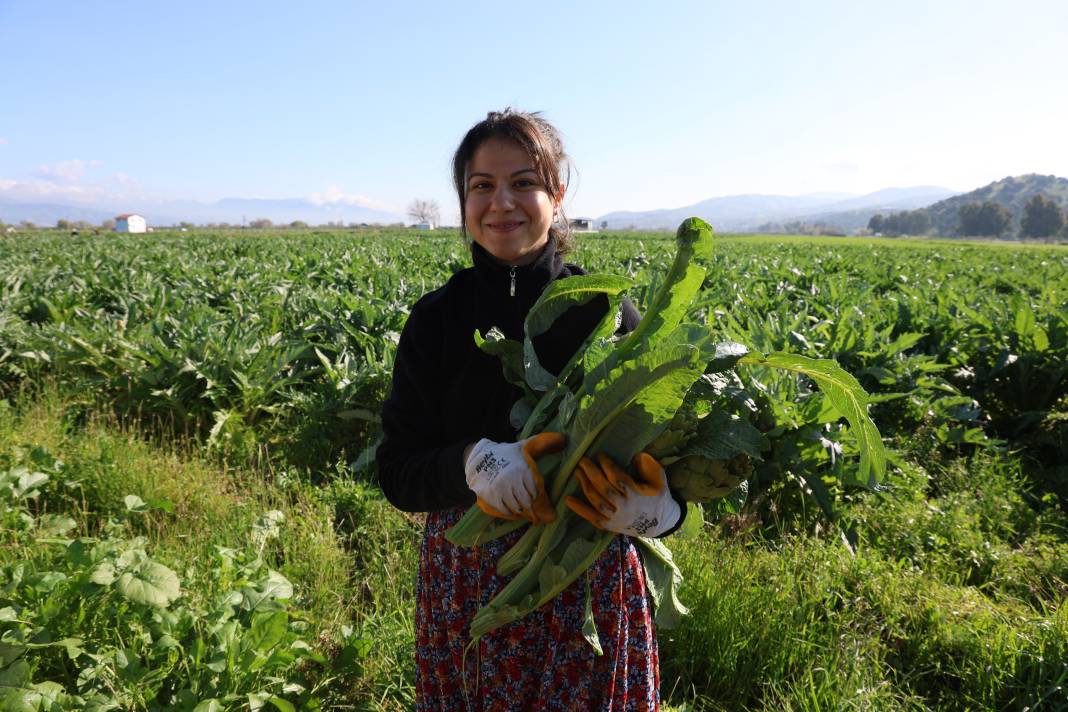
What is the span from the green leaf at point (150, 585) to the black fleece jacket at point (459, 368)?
0.98 meters

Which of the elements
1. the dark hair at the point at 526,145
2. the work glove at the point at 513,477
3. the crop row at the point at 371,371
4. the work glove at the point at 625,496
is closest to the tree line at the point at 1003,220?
the crop row at the point at 371,371

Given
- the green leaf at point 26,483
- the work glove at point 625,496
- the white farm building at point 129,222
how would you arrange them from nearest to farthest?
the work glove at point 625,496 → the green leaf at point 26,483 → the white farm building at point 129,222

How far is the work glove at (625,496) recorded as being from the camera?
47.0 inches

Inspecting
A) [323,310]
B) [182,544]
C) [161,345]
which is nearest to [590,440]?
[182,544]

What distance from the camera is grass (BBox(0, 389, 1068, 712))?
213 cm

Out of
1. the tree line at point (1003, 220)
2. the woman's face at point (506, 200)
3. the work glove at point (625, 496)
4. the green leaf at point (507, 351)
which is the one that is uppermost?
the tree line at point (1003, 220)

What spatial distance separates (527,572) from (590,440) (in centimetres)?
35

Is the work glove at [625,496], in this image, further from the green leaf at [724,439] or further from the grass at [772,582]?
the grass at [772,582]

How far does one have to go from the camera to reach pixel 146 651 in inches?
74.9

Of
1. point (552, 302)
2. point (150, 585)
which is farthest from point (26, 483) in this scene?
point (552, 302)

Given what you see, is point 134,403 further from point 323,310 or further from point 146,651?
point 146,651

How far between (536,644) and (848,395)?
3.19ft

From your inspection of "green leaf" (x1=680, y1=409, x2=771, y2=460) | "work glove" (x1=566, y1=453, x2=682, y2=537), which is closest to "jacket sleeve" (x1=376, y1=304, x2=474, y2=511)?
"work glove" (x1=566, y1=453, x2=682, y2=537)

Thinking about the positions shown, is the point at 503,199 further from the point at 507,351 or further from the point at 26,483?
the point at 26,483
